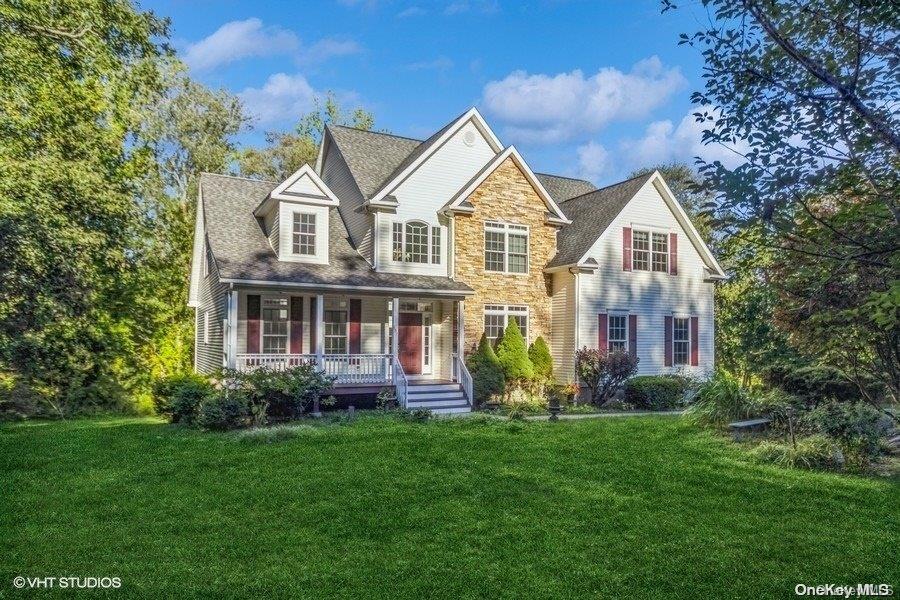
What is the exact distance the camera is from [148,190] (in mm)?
25297

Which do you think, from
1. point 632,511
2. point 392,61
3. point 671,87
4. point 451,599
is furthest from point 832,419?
point 392,61

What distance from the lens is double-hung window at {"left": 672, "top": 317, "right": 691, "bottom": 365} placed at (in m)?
20.0

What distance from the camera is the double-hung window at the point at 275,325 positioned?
623 inches

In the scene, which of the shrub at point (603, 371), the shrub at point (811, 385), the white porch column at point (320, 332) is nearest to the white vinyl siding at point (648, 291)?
the shrub at point (603, 371)

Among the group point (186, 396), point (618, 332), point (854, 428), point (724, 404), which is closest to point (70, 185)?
point (186, 396)

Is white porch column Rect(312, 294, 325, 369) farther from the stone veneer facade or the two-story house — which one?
the stone veneer facade

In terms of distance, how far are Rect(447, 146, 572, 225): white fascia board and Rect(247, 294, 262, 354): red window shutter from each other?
647 cm

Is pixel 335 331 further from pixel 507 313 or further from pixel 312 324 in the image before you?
pixel 507 313

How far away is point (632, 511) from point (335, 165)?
55.1 ft

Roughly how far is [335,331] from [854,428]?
494 inches

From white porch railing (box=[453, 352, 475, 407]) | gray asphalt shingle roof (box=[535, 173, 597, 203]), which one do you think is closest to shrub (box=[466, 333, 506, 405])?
white porch railing (box=[453, 352, 475, 407])

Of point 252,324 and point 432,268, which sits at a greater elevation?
point 432,268

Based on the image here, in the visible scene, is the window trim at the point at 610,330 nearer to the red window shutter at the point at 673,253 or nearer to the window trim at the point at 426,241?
the red window shutter at the point at 673,253

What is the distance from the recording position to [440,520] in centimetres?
604
